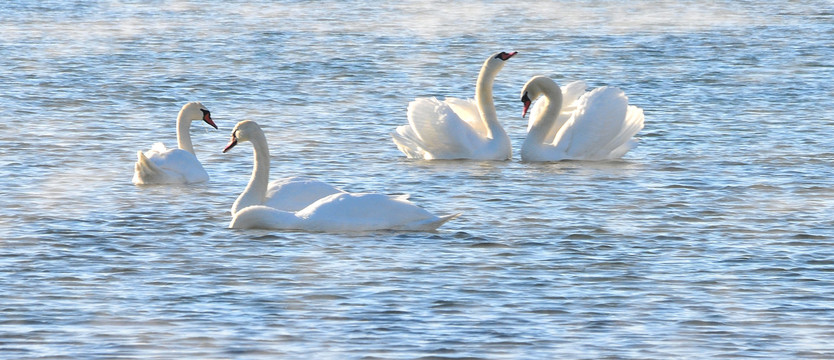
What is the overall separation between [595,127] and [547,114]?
79 centimetres

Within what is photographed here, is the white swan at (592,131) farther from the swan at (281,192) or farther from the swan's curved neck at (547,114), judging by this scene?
the swan at (281,192)

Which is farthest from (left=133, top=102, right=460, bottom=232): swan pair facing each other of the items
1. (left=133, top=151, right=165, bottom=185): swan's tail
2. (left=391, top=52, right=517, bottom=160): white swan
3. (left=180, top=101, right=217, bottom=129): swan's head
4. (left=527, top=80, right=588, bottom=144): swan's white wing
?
(left=527, top=80, right=588, bottom=144): swan's white wing

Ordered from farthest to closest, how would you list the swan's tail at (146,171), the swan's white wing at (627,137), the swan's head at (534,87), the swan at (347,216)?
the swan's head at (534,87) < the swan's white wing at (627,137) < the swan's tail at (146,171) < the swan at (347,216)

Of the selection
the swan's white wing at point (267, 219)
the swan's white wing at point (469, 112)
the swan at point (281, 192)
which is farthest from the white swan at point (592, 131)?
the swan's white wing at point (267, 219)

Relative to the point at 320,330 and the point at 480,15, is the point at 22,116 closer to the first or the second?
the point at 320,330

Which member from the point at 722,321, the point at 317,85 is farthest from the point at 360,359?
the point at 317,85

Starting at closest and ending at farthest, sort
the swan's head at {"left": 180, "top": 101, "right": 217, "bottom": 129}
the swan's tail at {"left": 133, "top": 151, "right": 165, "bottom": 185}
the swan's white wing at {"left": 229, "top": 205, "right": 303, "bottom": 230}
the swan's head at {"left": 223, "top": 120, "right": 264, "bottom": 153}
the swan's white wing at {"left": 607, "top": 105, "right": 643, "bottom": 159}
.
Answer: the swan's white wing at {"left": 229, "top": 205, "right": 303, "bottom": 230} → the swan's head at {"left": 223, "top": 120, "right": 264, "bottom": 153} → the swan's tail at {"left": 133, "top": 151, "right": 165, "bottom": 185} → the swan's head at {"left": 180, "top": 101, "right": 217, "bottom": 129} → the swan's white wing at {"left": 607, "top": 105, "right": 643, "bottom": 159}

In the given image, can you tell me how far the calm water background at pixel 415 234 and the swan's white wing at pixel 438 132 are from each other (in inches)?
12.7

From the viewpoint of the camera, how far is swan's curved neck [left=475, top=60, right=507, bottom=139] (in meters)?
17.3

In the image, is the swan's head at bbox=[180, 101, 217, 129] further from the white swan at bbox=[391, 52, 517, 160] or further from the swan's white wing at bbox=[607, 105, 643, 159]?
the swan's white wing at bbox=[607, 105, 643, 159]

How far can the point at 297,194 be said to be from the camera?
504 inches

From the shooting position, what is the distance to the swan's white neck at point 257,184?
12.8 m

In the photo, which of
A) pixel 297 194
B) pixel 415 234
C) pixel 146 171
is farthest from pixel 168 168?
pixel 415 234

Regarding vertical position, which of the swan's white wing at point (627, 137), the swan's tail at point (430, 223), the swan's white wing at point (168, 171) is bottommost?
the swan's white wing at point (627, 137)
